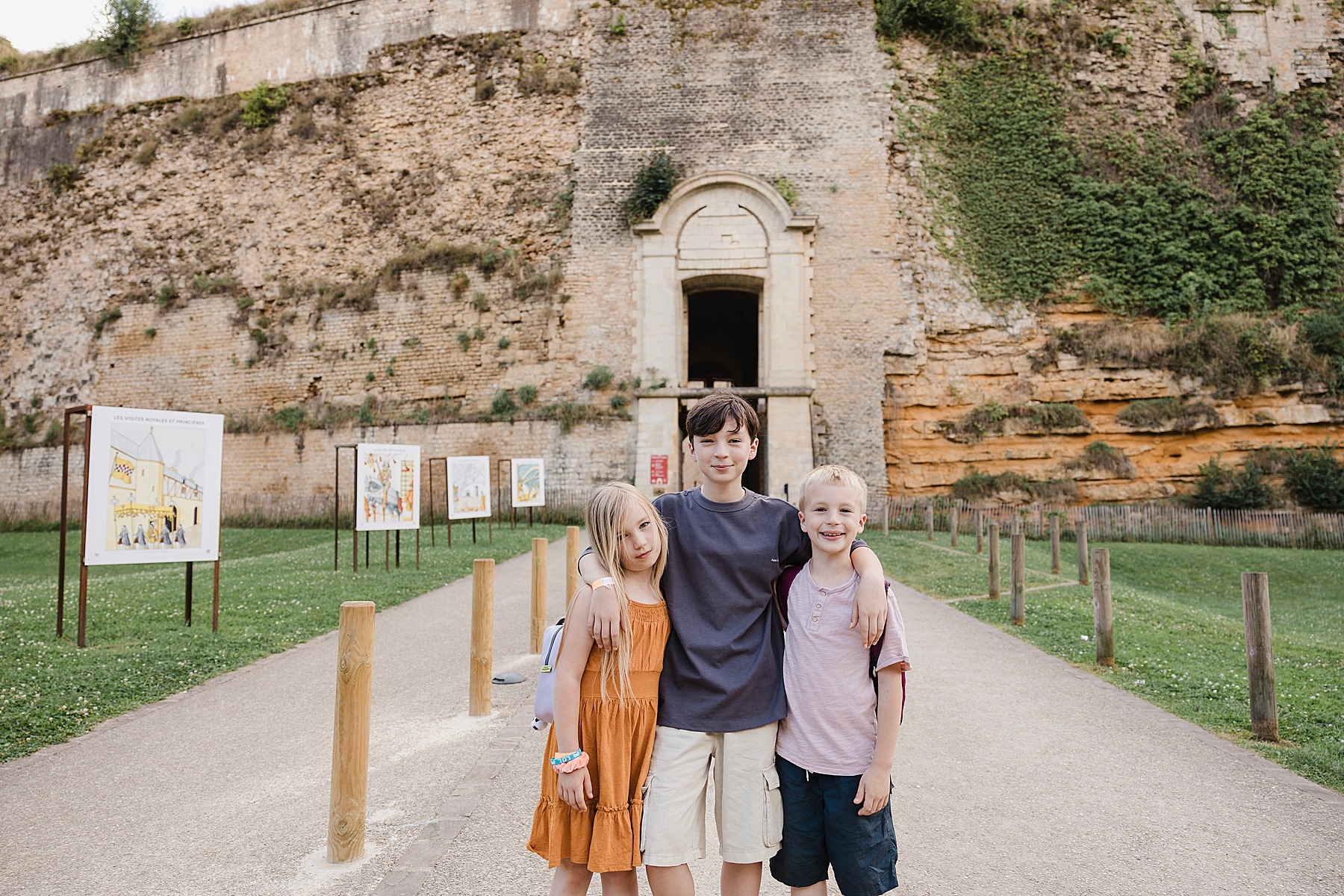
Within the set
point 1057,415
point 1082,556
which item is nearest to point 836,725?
point 1082,556

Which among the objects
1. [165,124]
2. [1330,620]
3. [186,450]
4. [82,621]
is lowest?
[1330,620]

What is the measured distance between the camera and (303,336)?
78.6 feet

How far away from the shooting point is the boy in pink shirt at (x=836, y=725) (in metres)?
2.45

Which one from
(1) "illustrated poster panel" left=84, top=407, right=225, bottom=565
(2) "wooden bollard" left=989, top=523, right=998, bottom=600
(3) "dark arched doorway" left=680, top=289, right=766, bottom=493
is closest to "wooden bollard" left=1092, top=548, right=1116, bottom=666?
(2) "wooden bollard" left=989, top=523, right=998, bottom=600

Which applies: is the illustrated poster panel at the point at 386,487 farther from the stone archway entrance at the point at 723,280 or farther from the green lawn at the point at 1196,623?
the stone archway entrance at the point at 723,280

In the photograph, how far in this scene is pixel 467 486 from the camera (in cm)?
1616

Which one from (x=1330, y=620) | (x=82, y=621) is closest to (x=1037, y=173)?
(x=1330, y=620)

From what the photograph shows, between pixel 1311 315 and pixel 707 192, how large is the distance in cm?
1605

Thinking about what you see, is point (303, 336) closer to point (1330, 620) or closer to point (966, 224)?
point (966, 224)

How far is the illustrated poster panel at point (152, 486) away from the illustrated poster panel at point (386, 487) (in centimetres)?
347

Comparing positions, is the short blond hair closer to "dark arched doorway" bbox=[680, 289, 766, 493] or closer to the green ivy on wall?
"dark arched doorway" bbox=[680, 289, 766, 493]

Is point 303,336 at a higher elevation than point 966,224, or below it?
below

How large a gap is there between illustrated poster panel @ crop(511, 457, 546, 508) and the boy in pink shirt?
55.6 ft

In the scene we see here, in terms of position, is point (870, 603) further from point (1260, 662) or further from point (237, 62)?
point (237, 62)
